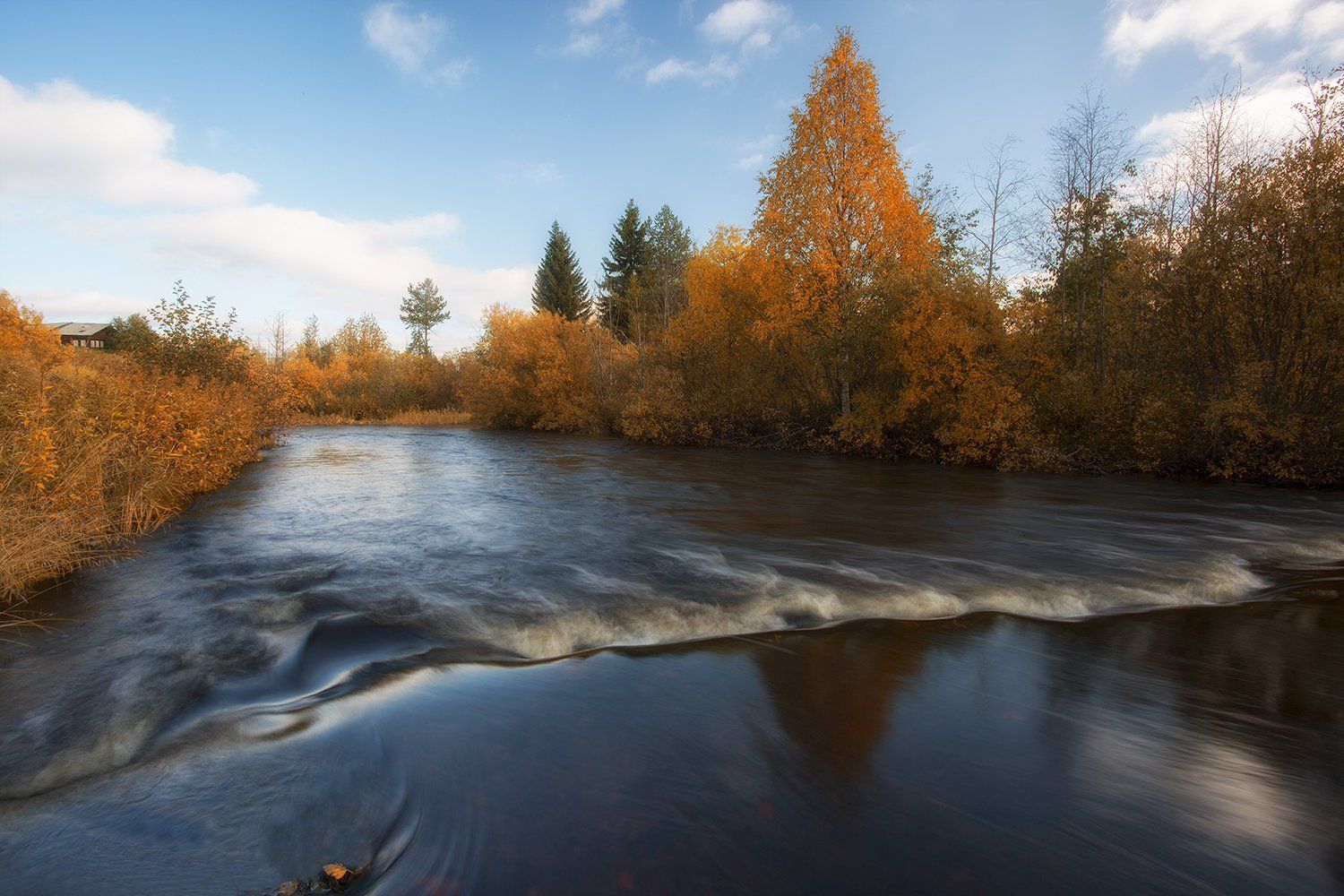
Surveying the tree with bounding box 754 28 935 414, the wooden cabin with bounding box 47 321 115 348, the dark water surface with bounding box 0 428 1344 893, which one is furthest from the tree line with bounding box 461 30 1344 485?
the wooden cabin with bounding box 47 321 115 348

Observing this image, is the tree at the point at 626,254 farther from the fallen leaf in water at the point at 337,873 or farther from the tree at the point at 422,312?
the fallen leaf in water at the point at 337,873

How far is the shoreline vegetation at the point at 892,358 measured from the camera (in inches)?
405

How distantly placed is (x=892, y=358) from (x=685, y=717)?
1886 cm

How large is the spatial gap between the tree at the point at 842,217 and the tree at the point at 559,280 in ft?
125

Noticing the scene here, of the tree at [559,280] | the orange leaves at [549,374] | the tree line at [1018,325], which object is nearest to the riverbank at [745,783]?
the tree line at [1018,325]

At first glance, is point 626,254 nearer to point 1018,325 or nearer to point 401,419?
point 401,419

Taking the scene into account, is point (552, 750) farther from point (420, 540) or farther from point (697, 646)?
point (420, 540)

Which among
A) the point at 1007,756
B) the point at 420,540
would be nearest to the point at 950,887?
the point at 1007,756

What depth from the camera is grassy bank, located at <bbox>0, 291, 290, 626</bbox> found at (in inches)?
277

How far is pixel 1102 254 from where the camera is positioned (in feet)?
70.2

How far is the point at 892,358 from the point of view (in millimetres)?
21297

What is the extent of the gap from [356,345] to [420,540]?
186 feet

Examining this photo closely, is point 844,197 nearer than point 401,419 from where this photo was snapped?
Yes

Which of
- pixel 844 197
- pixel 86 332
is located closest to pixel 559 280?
pixel 844 197
